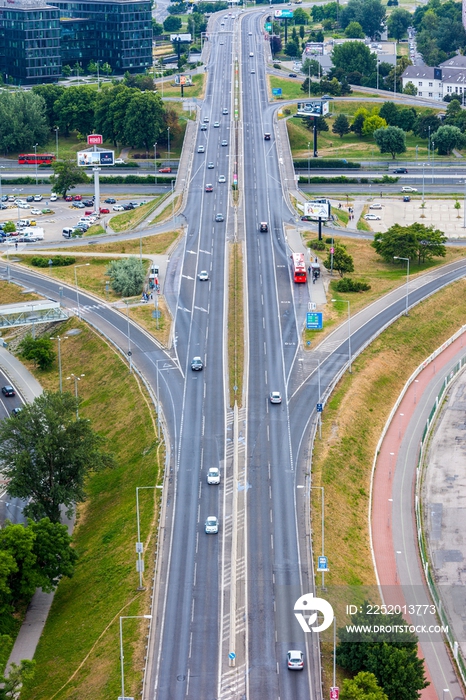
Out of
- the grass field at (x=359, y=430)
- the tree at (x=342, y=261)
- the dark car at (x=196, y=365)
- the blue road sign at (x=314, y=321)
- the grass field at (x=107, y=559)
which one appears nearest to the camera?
the grass field at (x=107, y=559)

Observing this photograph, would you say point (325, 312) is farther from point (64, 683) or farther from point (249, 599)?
point (64, 683)

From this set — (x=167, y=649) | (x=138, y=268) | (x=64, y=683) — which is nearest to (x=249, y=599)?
(x=167, y=649)

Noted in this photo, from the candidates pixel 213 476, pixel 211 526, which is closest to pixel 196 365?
pixel 213 476

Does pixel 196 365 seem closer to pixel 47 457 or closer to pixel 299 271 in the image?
pixel 47 457

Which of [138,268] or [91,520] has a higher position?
[138,268]

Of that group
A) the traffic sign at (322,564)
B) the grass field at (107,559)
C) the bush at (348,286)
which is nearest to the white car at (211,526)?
the grass field at (107,559)

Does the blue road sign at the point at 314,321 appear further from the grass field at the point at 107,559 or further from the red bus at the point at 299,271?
the grass field at the point at 107,559
